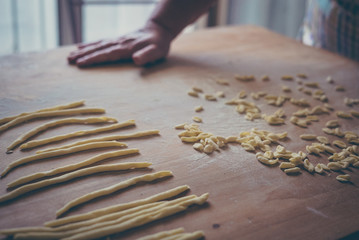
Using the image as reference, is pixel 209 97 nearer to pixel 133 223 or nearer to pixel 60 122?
pixel 60 122

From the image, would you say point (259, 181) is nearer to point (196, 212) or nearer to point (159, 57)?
point (196, 212)

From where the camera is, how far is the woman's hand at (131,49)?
87.4 inches

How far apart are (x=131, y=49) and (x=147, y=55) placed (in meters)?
0.13

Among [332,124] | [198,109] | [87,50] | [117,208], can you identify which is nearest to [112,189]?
[117,208]

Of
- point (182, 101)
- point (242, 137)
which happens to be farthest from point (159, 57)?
point (242, 137)

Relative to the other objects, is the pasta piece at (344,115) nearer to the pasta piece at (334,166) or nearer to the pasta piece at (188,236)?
the pasta piece at (334,166)

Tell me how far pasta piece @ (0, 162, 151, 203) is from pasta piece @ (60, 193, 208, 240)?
25 centimetres

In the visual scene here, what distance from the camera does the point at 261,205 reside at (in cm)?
121

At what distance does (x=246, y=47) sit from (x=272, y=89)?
0.67 m

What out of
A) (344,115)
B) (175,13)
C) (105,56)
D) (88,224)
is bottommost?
(88,224)

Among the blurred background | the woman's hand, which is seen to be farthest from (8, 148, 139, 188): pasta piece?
the blurred background

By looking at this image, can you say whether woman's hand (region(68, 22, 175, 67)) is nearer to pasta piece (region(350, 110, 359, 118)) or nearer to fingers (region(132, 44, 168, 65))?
fingers (region(132, 44, 168, 65))

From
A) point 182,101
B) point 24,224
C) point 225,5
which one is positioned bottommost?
point 24,224

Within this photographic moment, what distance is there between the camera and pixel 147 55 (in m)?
2.22
